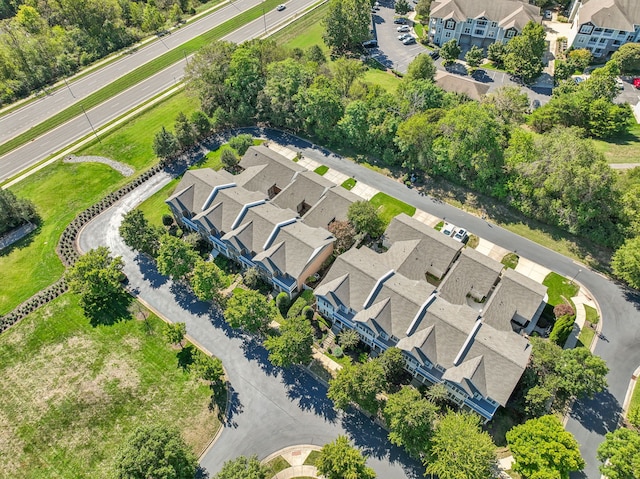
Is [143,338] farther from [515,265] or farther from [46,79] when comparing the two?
[46,79]

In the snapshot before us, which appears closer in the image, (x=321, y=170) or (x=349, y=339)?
(x=349, y=339)

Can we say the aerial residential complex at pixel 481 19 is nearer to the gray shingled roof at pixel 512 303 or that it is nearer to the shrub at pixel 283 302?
the gray shingled roof at pixel 512 303

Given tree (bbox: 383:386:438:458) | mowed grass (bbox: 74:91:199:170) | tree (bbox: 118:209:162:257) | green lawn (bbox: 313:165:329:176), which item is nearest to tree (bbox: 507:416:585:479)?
tree (bbox: 383:386:438:458)

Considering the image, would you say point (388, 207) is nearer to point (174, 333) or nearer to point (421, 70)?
point (421, 70)

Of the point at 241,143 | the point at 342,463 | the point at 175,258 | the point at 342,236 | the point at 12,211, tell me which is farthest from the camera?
the point at 241,143

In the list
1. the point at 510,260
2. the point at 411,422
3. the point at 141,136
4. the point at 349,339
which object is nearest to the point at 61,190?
the point at 141,136

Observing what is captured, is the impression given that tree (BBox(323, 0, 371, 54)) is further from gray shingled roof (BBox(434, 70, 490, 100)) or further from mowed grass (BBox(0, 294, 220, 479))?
mowed grass (BBox(0, 294, 220, 479))
